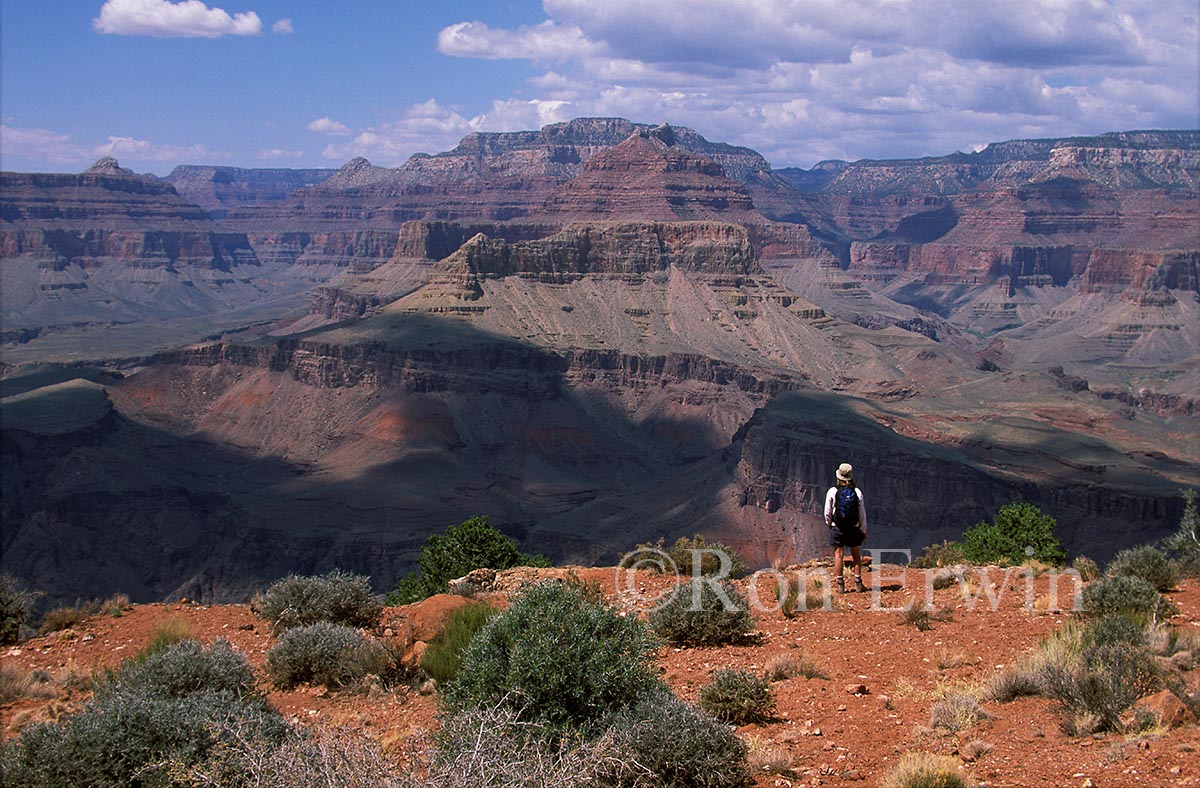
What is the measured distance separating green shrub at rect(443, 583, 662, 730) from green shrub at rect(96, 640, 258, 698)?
3505mm

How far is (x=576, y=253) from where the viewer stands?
153250 mm

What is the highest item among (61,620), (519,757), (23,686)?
(519,757)

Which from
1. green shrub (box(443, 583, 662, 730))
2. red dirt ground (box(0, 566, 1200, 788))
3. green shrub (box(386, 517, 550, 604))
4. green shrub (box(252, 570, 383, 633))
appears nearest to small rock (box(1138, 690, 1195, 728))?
red dirt ground (box(0, 566, 1200, 788))

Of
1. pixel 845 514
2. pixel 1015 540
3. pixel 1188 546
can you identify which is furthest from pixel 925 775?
pixel 1015 540

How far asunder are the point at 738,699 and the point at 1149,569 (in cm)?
1100

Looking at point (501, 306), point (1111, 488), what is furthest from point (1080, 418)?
point (501, 306)

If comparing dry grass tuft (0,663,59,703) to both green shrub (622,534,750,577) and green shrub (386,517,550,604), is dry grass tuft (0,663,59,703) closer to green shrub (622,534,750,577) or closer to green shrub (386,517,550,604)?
green shrub (386,517,550,604)

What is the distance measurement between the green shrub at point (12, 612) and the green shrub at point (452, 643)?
28.3 feet

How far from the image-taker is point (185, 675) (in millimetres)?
14070

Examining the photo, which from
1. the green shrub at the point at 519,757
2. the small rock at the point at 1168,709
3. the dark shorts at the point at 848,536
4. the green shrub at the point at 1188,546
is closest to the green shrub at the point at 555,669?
the green shrub at the point at 519,757

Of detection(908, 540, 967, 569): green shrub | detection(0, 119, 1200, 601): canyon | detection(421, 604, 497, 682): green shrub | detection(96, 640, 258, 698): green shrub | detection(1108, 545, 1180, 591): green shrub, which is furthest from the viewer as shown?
detection(0, 119, 1200, 601): canyon

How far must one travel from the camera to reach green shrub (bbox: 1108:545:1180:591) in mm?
19953

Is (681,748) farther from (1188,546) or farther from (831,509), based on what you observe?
(1188,546)

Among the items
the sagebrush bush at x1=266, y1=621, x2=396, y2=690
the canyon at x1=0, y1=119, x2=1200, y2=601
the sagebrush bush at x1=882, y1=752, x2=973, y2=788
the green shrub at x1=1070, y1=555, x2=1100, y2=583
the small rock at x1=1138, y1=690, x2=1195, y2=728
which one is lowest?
the canyon at x1=0, y1=119, x2=1200, y2=601
